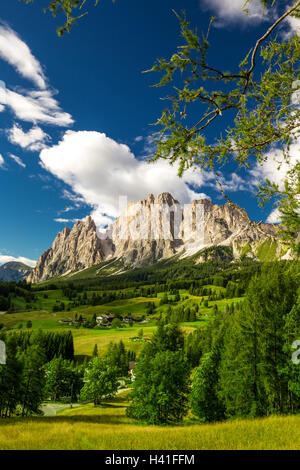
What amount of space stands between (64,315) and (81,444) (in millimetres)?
159230

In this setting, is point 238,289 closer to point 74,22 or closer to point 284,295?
point 284,295

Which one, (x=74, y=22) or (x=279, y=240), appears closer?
(x=74, y=22)

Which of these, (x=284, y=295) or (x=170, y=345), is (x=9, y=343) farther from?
(x=284, y=295)

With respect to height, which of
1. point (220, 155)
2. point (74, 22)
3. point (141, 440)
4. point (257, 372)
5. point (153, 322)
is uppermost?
point (74, 22)

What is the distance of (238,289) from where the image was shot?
168 m

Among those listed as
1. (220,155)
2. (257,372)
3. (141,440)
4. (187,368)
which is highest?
(220,155)

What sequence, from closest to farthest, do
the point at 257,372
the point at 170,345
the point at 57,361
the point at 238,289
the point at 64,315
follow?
the point at 257,372 < the point at 170,345 < the point at 57,361 < the point at 64,315 < the point at 238,289

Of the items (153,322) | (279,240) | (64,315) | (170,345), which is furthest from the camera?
(64,315)

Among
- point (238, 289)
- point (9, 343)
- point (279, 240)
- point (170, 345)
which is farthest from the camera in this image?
point (238, 289)

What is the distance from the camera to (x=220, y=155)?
5.86 m

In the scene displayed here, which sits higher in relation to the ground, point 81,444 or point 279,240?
point 279,240
